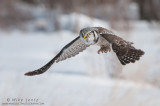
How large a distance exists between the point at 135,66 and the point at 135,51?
13.9 ft

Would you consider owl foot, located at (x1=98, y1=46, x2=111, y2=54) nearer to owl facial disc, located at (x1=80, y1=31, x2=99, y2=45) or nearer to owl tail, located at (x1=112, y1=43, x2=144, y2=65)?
owl facial disc, located at (x1=80, y1=31, x2=99, y2=45)

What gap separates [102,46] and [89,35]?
0.41 metres

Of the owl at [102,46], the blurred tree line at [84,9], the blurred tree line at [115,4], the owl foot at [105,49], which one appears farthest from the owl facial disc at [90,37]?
the blurred tree line at [115,4]

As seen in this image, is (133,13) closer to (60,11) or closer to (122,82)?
(60,11)

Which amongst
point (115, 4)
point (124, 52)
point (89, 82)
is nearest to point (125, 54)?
point (124, 52)

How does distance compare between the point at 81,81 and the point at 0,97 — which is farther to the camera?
the point at 81,81

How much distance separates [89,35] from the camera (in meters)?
3.46

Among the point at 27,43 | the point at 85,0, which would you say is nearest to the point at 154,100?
the point at 27,43

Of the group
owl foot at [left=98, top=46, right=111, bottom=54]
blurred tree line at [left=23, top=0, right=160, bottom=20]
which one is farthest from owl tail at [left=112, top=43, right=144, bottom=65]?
blurred tree line at [left=23, top=0, right=160, bottom=20]

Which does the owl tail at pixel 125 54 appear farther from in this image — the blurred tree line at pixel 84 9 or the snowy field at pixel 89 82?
the blurred tree line at pixel 84 9

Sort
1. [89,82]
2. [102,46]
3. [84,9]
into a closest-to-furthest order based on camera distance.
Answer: [102,46] < [89,82] < [84,9]

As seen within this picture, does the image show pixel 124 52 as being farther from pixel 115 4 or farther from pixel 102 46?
pixel 115 4

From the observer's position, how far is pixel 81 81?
6.87 metres

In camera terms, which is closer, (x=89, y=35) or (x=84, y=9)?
(x=89, y=35)
